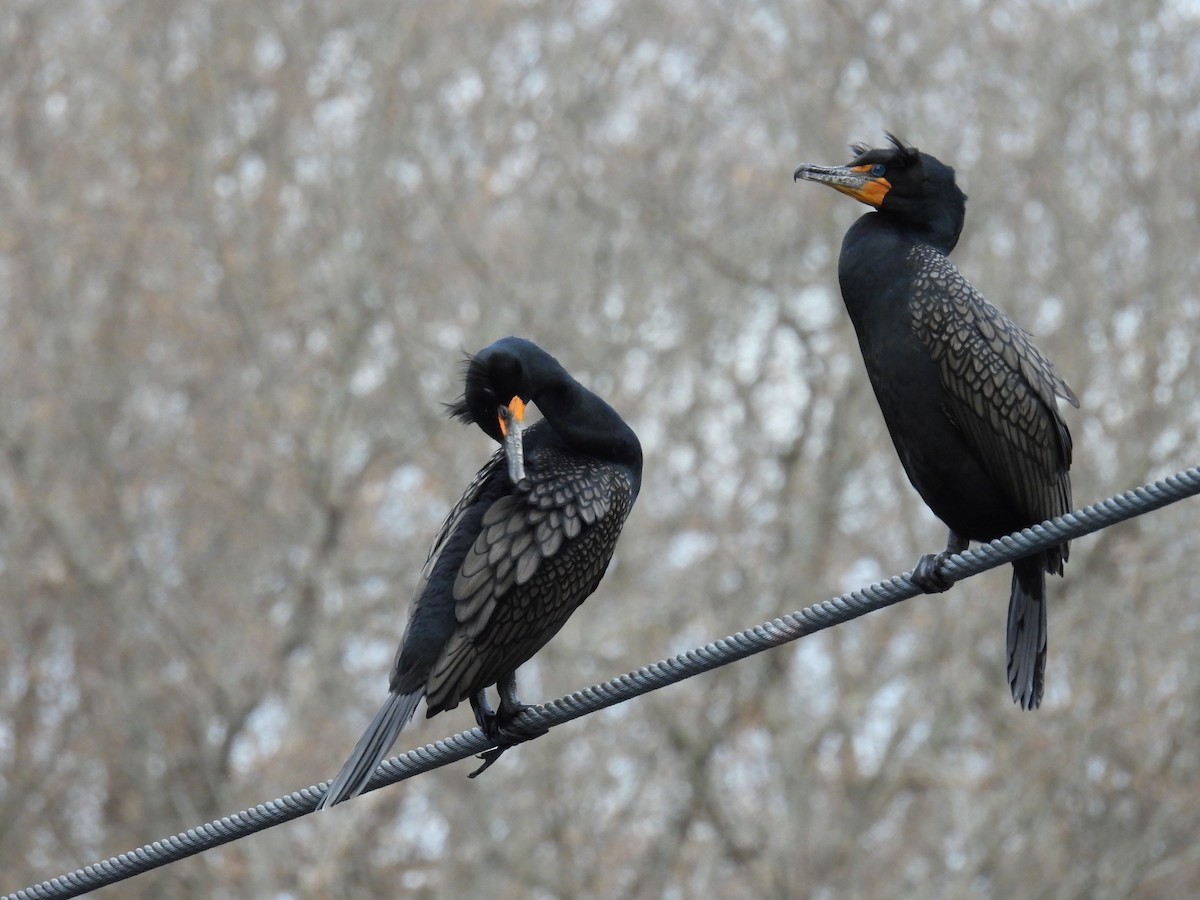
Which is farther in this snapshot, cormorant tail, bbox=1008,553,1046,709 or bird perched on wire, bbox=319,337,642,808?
cormorant tail, bbox=1008,553,1046,709

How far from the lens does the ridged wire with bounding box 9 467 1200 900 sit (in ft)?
12.7

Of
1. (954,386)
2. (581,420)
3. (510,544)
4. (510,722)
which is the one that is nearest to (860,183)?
(954,386)

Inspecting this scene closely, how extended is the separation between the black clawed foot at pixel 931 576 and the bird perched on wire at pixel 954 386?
347 millimetres

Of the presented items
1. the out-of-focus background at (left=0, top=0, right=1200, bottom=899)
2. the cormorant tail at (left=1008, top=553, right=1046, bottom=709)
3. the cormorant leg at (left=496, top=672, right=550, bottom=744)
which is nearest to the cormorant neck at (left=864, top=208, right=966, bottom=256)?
the cormorant tail at (left=1008, top=553, right=1046, bottom=709)

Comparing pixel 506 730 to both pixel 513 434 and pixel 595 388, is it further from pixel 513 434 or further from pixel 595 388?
pixel 595 388

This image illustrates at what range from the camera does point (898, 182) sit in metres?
5.36

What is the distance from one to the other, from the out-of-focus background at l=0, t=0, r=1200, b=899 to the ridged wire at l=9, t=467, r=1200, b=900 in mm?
7807

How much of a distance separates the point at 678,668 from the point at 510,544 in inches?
34.5

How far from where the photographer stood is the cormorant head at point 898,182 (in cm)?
535

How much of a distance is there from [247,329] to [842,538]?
474 cm

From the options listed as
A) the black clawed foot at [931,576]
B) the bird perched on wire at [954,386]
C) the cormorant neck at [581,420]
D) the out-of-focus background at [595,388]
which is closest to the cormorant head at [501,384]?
the cormorant neck at [581,420]

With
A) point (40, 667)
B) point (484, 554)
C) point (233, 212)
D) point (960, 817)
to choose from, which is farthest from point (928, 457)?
point (40, 667)

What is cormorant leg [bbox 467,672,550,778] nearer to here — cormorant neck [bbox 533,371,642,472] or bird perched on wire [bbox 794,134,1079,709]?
cormorant neck [bbox 533,371,642,472]

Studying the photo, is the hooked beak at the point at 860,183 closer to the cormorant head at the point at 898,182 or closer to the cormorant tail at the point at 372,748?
the cormorant head at the point at 898,182
